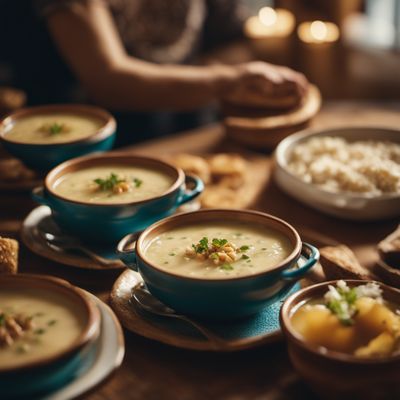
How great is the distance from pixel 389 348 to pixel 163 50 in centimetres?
263

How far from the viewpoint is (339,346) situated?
43.1 inches

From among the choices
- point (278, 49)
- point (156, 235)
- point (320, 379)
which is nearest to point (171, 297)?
point (156, 235)

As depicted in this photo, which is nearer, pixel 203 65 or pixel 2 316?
pixel 2 316

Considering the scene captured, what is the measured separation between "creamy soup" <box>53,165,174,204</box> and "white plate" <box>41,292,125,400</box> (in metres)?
0.43

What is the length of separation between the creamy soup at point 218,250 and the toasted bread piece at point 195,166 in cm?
58

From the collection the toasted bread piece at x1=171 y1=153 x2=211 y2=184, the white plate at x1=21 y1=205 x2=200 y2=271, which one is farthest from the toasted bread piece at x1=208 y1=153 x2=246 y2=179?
the white plate at x1=21 y1=205 x2=200 y2=271

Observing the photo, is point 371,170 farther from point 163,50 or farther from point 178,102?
point 163,50

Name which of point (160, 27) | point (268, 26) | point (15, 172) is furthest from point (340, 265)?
point (160, 27)

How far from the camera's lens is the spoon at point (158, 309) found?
123cm

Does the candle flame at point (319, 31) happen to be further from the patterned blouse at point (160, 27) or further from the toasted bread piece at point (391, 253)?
the toasted bread piece at point (391, 253)

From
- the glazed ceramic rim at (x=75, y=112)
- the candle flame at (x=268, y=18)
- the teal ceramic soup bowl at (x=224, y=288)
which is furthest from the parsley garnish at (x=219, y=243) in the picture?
the candle flame at (x=268, y=18)

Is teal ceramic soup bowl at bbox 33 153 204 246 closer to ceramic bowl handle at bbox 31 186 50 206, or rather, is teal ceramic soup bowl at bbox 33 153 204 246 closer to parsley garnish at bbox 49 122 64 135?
ceramic bowl handle at bbox 31 186 50 206

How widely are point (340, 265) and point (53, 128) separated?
101cm

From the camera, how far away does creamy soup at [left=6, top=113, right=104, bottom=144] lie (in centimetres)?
202
